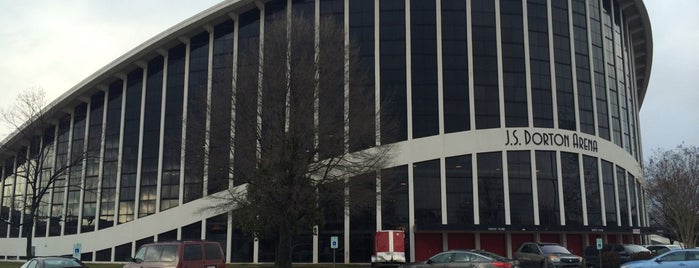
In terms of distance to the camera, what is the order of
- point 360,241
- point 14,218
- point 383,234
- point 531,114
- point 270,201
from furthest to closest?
point 14,218 < point 531,114 < point 360,241 < point 383,234 < point 270,201

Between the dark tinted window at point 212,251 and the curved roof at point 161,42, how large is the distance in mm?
26293

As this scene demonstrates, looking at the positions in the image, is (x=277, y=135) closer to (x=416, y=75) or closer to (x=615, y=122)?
(x=416, y=75)

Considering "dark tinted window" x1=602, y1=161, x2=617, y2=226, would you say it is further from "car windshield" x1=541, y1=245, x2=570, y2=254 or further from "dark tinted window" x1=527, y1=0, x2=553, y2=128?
"car windshield" x1=541, y1=245, x2=570, y2=254

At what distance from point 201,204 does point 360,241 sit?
12405 millimetres

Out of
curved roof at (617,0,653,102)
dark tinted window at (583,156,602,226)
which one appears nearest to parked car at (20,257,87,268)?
dark tinted window at (583,156,602,226)

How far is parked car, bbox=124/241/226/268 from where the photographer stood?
64.1 feet

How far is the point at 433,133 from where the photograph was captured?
4322cm

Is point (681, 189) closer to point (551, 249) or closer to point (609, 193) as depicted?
point (609, 193)

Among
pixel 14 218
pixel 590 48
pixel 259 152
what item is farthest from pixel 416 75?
pixel 14 218

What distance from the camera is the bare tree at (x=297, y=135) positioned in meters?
26.7

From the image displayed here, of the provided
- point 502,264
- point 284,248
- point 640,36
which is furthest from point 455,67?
point 640,36

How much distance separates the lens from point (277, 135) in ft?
88.3

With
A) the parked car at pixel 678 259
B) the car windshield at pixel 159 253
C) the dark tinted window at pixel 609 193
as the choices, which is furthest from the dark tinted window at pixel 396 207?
the car windshield at pixel 159 253

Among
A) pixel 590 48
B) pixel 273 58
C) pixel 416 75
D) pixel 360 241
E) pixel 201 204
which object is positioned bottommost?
pixel 360 241
